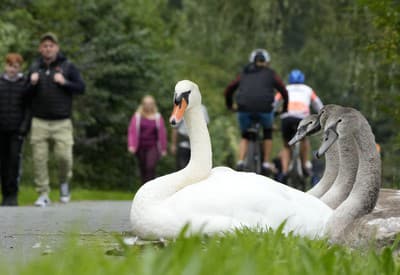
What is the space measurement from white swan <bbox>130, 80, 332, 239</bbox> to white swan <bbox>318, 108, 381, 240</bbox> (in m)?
0.22

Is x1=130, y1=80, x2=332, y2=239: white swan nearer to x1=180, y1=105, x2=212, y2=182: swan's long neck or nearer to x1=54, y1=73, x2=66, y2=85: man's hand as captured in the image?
x1=180, y1=105, x2=212, y2=182: swan's long neck

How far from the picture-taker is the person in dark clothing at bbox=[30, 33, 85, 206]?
53.0ft

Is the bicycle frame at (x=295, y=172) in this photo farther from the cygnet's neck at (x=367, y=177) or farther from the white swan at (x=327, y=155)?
the cygnet's neck at (x=367, y=177)

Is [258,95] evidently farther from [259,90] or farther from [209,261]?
[209,261]

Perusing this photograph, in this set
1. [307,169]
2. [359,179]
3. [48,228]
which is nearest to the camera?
[359,179]

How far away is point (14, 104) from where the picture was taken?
1616 centimetres

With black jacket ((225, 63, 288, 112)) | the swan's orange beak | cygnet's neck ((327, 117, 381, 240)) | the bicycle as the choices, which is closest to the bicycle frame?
the bicycle

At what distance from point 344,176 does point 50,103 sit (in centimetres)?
714

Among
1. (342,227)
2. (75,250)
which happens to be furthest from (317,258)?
(342,227)

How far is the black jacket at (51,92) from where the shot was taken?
16.1m

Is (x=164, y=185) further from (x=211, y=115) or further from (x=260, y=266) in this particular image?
(x=211, y=115)

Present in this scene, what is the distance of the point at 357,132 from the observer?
884 centimetres

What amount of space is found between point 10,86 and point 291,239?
1004 cm

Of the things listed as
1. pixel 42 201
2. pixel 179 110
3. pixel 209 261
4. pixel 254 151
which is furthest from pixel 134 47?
pixel 209 261
